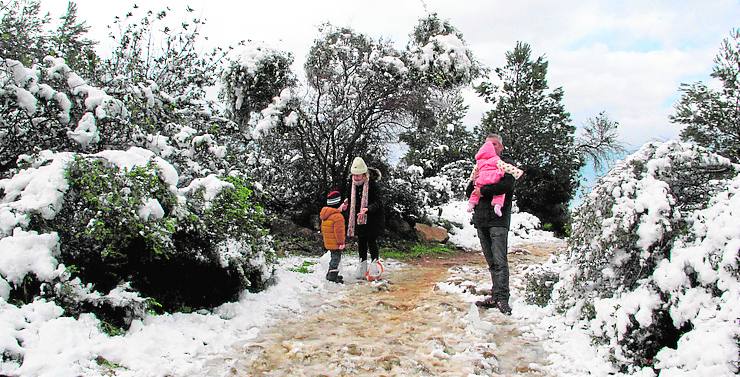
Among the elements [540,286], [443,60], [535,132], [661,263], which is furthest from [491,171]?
[535,132]

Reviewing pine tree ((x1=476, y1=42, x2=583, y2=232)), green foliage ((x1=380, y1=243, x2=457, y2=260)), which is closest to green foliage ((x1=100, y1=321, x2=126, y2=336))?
green foliage ((x1=380, y1=243, x2=457, y2=260))

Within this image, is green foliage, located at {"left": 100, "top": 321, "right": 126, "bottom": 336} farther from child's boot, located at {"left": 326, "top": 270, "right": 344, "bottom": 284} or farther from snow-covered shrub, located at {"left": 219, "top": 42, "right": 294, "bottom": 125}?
snow-covered shrub, located at {"left": 219, "top": 42, "right": 294, "bottom": 125}

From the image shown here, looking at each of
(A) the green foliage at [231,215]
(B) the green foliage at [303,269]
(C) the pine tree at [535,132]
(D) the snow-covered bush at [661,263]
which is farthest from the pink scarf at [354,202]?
(C) the pine tree at [535,132]

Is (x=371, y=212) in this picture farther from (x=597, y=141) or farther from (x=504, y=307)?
(x=597, y=141)

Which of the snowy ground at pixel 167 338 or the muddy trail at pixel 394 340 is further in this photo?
the muddy trail at pixel 394 340

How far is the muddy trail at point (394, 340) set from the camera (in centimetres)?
381

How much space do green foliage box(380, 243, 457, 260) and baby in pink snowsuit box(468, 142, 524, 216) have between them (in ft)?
14.8

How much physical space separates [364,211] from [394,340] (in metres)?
2.80

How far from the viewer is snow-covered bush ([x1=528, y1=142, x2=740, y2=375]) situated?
3037mm

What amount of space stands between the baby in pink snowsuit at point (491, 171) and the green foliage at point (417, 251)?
451cm

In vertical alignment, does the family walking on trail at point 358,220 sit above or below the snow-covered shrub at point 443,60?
below

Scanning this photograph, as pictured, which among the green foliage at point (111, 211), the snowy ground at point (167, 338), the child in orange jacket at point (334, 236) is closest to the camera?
the snowy ground at point (167, 338)

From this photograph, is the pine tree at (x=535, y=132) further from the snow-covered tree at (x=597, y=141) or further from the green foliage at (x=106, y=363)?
the green foliage at (x=106, y=363)

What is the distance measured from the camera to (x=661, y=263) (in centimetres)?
363
